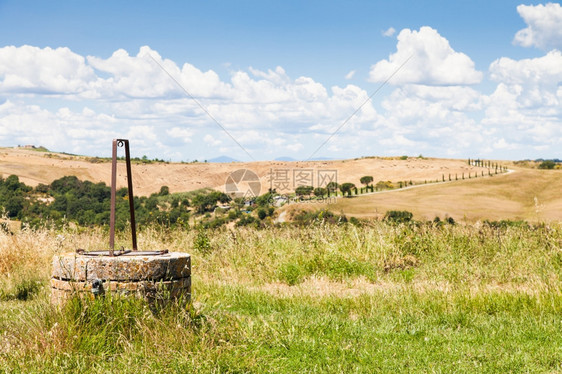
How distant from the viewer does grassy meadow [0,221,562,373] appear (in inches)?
186

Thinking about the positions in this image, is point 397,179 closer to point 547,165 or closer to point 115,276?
point 547,165

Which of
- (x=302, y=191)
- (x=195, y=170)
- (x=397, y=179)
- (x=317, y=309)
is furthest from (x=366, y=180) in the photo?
(x=317, y=309)

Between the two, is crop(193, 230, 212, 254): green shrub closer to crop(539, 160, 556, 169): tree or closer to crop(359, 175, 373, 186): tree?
crop(359, 175, 373, 186): tree

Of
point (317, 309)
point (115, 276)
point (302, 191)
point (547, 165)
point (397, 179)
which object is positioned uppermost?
point (547, 165)

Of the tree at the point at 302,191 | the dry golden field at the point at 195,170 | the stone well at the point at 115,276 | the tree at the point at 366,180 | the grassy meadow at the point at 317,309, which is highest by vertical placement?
the dry golden field at the point at 195,170

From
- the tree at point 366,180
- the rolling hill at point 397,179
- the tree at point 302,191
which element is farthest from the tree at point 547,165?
the tree at point 302,191

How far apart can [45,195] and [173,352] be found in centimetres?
3586

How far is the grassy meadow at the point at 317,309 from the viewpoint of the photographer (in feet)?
15.5

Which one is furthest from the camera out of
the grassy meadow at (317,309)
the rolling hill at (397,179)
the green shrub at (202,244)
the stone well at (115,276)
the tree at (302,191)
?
the rolling hill at (397,179)

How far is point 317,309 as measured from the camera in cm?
704

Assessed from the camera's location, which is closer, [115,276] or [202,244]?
[115,276]

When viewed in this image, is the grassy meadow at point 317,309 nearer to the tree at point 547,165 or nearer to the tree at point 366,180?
the tree at point 366,180

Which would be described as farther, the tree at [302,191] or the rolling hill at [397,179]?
the rolling hill at [397,179]

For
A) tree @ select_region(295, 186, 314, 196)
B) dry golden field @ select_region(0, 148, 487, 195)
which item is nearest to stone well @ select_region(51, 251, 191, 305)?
tree @ select_region(295, 186, 314, 196)
